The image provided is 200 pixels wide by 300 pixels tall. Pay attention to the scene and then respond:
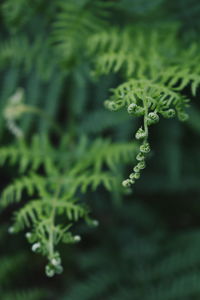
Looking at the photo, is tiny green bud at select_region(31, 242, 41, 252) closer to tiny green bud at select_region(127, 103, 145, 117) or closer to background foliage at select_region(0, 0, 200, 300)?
background foliage at select_region(0, 0, 200, 300)

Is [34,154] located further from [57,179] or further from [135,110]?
[135,110]

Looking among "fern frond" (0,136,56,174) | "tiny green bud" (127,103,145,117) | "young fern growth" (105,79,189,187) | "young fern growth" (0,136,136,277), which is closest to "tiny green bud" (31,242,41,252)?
"young fern growth" (0,136,136,277)

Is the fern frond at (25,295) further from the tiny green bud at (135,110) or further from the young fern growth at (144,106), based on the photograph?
the tiny green bud at (135,110)

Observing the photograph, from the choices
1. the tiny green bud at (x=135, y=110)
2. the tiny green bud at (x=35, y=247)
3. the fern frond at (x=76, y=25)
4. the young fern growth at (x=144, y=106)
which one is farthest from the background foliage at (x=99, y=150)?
the tiny green bud at (x=135, y=110)

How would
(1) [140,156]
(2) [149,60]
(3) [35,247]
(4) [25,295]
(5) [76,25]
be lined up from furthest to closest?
(4) [25,295], (5) [76,25], (2) [149,60], (3) [35,247], (1) [140,156]

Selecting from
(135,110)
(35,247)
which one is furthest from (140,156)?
(35,247)

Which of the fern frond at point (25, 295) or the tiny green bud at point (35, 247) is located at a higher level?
the tiny green bud at point (35, 247)

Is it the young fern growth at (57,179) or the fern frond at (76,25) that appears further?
the fern frond at (76,25)

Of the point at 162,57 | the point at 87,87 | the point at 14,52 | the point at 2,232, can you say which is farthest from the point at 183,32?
the point at 2,232

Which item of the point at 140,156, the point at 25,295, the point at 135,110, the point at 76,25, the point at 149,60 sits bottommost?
the point at 25,295
